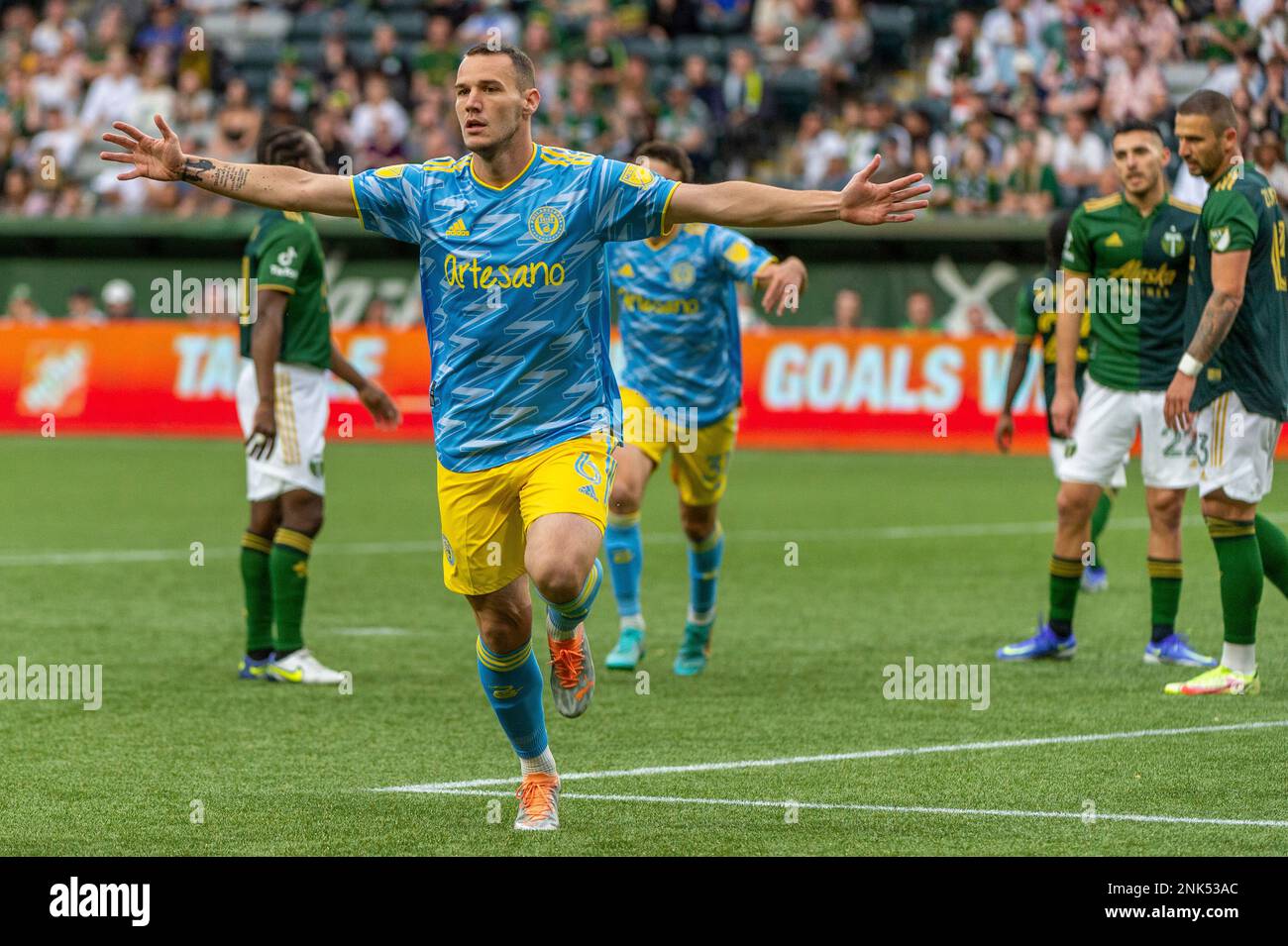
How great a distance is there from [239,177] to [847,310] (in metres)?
16.3

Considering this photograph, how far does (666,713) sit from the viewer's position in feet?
28.6

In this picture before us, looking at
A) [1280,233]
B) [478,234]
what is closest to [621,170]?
[478,234]

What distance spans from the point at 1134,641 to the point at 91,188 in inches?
788

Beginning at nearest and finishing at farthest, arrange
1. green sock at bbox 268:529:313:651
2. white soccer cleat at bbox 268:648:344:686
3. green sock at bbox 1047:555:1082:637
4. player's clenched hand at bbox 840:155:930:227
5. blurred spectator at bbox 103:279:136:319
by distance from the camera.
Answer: player's clenched hand at bbox 840:155:930:227 → white soccer cleat at bbox 268:648:344:686 → green sock at bbox 268:529:313:651 → green sock at bbox 1047:555:1082:637 → blurred spectator at bbox 103:279:136:319

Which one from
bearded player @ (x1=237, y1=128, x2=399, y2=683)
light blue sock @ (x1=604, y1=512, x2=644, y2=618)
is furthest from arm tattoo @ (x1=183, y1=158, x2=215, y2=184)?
light blue sock @ (x1=604, y1=512, x2=644, y2=618)

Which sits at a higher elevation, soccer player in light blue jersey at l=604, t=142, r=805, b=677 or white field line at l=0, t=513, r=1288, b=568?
soccer player in light blue jersey at l=604, t=142, r=805, b=677

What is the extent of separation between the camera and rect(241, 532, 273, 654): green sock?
970 cm

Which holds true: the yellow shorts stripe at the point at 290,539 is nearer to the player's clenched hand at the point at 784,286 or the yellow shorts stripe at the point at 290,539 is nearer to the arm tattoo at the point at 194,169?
the player's clenched hand at the point at 784,286

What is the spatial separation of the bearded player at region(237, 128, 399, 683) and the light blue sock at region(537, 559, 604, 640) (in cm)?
290

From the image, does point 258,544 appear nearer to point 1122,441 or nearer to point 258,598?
point 258,598

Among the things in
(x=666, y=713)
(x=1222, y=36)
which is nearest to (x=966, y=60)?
(x=1222, y=36)

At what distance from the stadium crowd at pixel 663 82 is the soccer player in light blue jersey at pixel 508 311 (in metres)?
14.5

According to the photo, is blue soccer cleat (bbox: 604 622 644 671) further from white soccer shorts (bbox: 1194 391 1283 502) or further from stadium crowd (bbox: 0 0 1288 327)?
stadium crowd (bbox: 0 0 1288 327)

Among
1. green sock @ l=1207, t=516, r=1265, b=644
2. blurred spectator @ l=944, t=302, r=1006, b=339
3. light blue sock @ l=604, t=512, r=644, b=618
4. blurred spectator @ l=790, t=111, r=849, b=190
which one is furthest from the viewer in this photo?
blurred spectator @ l=790, t=111, r=849, b=190
